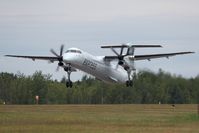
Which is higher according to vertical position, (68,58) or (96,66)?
(68,58)

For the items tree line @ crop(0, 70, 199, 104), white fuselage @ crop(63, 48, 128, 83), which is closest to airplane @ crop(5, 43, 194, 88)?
white fuselage @ crop(63, 48, 128, 83)

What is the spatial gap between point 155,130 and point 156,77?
5128 cm

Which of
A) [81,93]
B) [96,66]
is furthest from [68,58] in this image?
[81,93]

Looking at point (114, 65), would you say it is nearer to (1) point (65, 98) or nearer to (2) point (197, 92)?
(2) point (197, 92)

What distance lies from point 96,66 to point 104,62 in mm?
2670

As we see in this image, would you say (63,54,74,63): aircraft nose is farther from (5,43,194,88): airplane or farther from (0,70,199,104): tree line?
(0,70,199,104): tree line

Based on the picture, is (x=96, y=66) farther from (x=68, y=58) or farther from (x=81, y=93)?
(x=81, y=93)

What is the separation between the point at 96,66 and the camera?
76500mm

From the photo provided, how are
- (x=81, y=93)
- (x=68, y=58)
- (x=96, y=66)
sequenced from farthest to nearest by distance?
(x=81, y=93)
(x=96, y=66)
(x=68, y=58)

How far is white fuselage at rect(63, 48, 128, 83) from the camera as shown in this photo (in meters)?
73.7

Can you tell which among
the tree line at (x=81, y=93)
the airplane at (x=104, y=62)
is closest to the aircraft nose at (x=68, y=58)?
the airplane at (x=104, y=62)

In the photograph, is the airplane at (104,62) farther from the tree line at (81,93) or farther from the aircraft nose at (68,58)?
the tree line at (81,93)

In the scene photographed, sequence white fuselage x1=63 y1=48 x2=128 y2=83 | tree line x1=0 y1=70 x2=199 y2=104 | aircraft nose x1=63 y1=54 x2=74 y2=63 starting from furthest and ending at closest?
tree line x1=0 y1=70 x2=199 y2=104 < white fuselage x1=63 y1=48 x2=128 y2=83 < aircraft nose x1=63 y1=54 x2=74 y2=63

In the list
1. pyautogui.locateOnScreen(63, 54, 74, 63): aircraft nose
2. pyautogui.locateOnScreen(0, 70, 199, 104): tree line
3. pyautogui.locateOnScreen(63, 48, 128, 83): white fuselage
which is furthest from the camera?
pyautogui.locateOnScreen(0, 70, 199, 104): tree line
